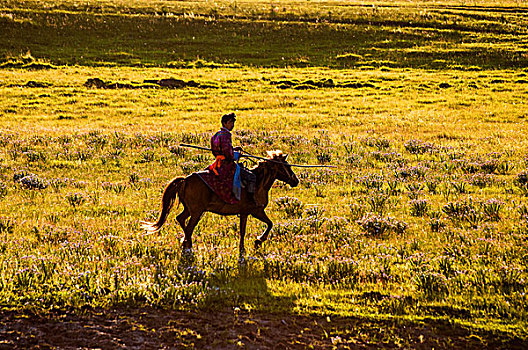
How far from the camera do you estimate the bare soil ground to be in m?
6.57

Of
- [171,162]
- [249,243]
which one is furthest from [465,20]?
[249,243]

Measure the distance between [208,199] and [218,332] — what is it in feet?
10.3

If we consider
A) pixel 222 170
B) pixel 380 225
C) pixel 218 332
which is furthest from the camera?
pixel 380 225

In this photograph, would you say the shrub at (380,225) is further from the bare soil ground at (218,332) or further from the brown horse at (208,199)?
the bare soil ground at (218,332)

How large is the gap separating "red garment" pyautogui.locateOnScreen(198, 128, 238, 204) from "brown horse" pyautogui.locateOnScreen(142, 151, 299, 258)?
0.56ft

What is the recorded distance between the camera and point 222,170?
9.46 metres

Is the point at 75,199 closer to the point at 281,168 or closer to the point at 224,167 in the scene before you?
the point at 224,167

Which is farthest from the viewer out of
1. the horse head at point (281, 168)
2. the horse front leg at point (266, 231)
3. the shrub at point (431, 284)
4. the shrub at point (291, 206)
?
the shrub at point (291, 206)

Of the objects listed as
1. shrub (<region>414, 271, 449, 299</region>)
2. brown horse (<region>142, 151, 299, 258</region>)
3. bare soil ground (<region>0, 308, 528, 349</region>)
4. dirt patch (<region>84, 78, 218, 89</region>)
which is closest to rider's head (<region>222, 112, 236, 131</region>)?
brown horse (<region>142, 151, 299, 258</region>)

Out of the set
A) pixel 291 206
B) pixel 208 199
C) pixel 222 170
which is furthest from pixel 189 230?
pixel 291 206

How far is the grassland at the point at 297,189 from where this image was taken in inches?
309

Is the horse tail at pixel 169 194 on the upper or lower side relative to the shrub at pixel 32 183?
upper

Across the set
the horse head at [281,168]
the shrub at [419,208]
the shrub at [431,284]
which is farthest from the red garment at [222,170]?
the shrub at [419,208]

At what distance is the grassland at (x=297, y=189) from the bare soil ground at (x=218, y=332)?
0.07m
